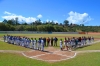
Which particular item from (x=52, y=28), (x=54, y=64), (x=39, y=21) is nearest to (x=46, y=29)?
(x=52, y=28)

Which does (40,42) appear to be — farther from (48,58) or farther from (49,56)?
(48,58)

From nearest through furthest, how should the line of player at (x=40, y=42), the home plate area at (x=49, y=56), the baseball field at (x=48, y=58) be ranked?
the baseball field at (x=48, y=58) → the home plate area at (x=49, y=56) → the line of player at (x=40, y=42)

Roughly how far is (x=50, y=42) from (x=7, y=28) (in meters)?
70.6

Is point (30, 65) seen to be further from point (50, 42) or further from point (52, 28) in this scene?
point (52, 28)

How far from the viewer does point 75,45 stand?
28484mm

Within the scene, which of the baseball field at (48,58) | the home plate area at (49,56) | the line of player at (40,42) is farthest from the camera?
the line of player at (40,42)

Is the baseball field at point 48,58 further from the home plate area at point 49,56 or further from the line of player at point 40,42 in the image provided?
the line of player at point 40,42

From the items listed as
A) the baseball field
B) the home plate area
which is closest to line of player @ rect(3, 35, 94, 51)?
the home plate area

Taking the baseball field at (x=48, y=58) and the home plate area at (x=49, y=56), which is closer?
the baseball field at (x=48, y=58)

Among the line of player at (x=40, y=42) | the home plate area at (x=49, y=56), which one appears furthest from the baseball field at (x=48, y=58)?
the line of player at (x=40, y=42)

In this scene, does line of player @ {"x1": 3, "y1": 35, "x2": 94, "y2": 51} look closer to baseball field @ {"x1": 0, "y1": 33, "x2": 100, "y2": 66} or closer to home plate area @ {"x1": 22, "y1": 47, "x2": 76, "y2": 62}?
home plate area @ {"x1": 22, "y1": 47, "x2": 76, "y2": 62}

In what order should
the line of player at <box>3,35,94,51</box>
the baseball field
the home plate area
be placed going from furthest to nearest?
the line of player at <box>3,35,94,51</box>
the home plate area
the baseball field

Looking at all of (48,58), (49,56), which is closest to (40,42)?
(49,56)

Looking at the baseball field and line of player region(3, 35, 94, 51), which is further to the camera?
line of player region(3, 35, 94, 51)
